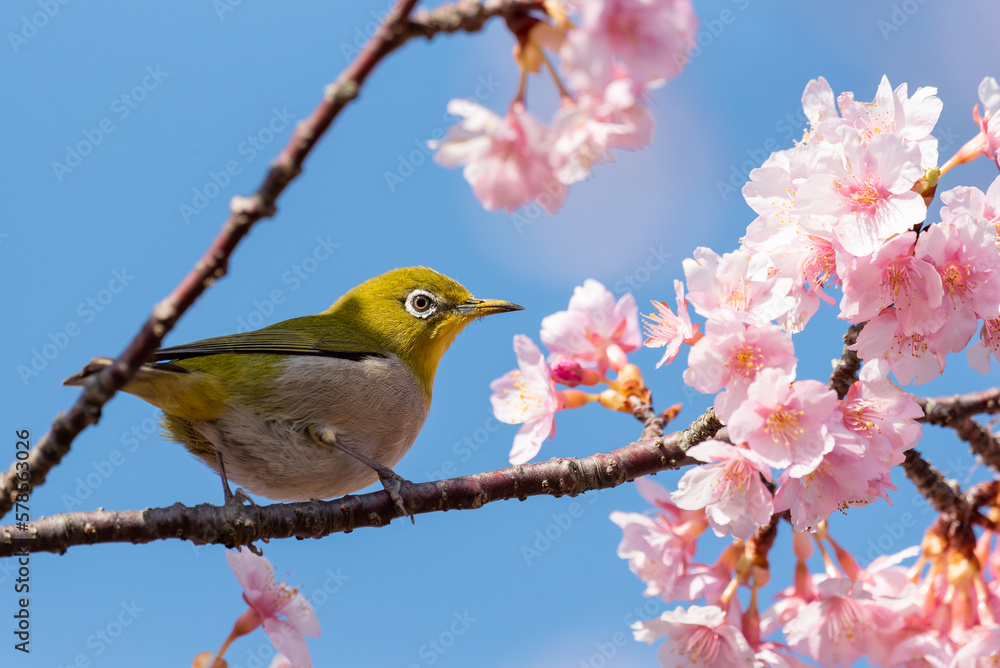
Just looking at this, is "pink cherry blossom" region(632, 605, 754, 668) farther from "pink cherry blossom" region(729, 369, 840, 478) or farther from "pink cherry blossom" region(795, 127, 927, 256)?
"pink cherry blossom" region(795, 127, 927, 256)

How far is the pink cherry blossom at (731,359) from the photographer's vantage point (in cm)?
266

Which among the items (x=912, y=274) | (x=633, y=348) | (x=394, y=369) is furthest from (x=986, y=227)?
(x=394, y=369)

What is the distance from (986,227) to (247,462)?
381cm

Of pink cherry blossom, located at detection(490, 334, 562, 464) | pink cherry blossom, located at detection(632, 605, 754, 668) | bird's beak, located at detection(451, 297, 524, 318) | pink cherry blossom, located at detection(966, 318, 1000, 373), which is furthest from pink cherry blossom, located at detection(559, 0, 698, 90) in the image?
bird's beak, located at detection(451, 297, 524, 318)

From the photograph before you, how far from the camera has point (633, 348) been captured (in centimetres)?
387

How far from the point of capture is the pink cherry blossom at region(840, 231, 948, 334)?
2684mm

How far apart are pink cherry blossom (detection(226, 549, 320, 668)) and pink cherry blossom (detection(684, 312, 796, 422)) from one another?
78.9 inches

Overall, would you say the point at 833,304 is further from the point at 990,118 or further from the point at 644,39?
the point at 644,39

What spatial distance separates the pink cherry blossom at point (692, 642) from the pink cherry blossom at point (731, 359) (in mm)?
1134

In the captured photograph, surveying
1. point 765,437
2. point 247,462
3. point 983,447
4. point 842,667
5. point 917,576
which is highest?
point 247,462

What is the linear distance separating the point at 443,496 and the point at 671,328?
1.26 m

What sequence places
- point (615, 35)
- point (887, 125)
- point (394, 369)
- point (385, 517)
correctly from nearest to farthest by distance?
point (615, 35)
point (887, 125)
point (385, 517)
point (394, 369)

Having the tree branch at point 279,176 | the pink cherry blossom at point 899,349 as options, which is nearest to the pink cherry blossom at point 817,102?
the pink cherry blossom at point 899,349

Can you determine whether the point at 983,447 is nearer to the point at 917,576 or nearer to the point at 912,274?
the point at 917,576
